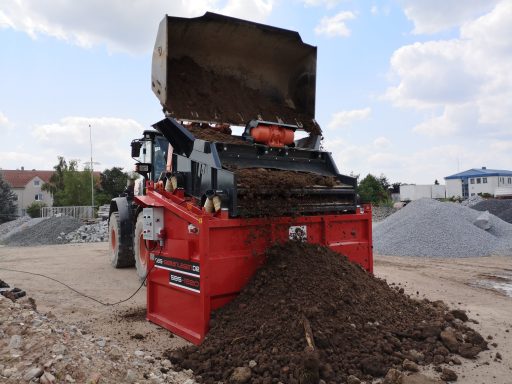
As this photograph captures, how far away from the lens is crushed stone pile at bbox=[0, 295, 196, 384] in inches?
116

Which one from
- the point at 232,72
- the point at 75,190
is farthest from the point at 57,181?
the point at 232,72

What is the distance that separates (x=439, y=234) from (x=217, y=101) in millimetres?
9053

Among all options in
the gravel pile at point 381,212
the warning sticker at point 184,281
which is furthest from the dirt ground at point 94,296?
the gravel pile at point 381,212

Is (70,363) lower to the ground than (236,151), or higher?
lower

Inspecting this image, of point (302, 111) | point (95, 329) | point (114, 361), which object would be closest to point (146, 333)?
point (95, 329)

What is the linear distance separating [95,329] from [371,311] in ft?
10.0

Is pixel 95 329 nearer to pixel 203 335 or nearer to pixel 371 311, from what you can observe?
pixel 203 335

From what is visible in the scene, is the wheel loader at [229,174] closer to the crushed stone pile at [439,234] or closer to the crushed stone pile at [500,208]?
the crushed stone pile at [439,234]

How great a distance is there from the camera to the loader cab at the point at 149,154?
7137 mm

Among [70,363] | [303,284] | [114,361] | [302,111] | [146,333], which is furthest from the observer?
[302,111]

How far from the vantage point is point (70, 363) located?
3.06 meters

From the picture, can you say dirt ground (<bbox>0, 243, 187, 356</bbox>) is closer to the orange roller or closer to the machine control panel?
the machine control panel

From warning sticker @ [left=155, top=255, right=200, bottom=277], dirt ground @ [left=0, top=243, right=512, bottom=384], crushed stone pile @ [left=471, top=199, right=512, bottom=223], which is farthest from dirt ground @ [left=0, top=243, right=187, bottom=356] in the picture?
crushed stone pile @ [left=471, top=199, right=512, bottom=223]

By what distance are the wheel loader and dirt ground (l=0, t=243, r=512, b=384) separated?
451mm
